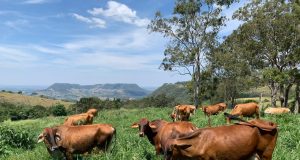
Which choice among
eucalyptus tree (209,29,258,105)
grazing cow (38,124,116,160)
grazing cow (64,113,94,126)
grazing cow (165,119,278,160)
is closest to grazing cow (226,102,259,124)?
grazing cow (64,113,94,126)

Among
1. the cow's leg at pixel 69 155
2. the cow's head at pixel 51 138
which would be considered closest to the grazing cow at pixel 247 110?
the cow's leg at pixel 69 155

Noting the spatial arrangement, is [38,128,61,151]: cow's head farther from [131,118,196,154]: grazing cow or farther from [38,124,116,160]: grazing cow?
[131,118,196,154]: grazing cow

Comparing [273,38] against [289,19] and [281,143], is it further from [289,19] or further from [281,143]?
[281,143]

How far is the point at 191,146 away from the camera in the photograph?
7.86 m

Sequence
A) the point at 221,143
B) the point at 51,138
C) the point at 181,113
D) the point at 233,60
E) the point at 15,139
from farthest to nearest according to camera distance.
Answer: the point at 233,60 → the point at 181,113 → the point at 15,139 → the point at 51,138 → the point at 221,143

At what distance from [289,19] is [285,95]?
10627 mm

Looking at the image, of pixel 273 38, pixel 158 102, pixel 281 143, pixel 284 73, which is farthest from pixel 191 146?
pixel 158 102

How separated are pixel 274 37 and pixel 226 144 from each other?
41.7 m

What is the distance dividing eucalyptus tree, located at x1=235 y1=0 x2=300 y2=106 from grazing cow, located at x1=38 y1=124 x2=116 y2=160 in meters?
33.8

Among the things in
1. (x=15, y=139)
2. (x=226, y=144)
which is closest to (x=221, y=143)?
(x=226, y=144)

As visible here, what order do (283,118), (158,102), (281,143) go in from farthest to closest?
(158,102) → (283,118) → (281,143)

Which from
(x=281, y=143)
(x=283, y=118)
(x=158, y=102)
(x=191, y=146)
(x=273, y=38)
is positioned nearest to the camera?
(x=191, y=146)

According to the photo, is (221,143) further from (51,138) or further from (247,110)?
(247,110)

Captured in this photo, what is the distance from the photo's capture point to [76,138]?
1320cm
